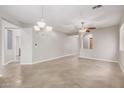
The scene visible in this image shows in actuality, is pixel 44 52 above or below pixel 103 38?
below

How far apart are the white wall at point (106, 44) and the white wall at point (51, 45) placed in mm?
2595

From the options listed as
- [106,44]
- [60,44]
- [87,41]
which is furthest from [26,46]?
[106,44]

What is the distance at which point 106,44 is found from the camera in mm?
7680

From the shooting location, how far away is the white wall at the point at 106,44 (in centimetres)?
714

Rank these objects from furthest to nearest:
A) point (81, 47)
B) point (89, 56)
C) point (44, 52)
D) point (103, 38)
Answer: point (81, 47), point (89, 56), point (103, 38), point (44, 52)

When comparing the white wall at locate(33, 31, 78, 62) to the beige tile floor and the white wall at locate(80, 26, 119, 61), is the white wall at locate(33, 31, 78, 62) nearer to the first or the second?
the beige tile floor

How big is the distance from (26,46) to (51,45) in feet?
7.63

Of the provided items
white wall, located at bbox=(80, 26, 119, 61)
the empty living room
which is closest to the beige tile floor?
the empty living room

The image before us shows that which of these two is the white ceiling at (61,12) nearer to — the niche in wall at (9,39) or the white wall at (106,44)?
the niche in wall at (9,39)

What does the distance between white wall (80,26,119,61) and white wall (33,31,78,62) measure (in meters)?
2.59

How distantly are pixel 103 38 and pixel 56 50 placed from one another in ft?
12.9
